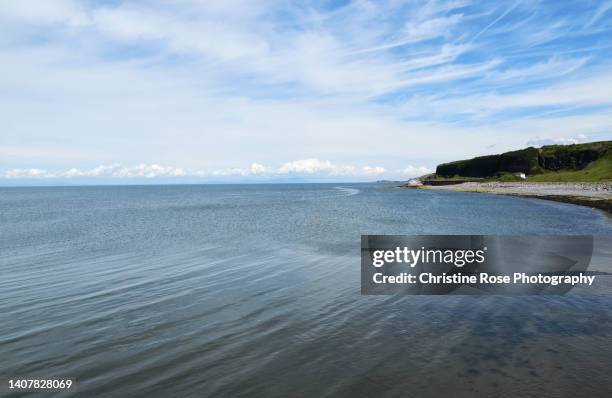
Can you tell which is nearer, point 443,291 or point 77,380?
point 77,380

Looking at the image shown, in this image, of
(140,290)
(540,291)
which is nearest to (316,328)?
(140,290)

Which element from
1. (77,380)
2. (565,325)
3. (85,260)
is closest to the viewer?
(77,380)

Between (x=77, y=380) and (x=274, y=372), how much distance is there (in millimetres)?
5644

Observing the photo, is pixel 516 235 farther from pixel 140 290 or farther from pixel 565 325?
pixel 140 290

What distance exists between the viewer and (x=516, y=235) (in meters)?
39.9

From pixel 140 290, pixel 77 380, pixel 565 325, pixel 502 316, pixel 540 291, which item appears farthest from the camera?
pixel 140 290

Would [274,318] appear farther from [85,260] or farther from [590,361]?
[85,260]

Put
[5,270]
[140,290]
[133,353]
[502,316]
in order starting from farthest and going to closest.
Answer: [5,270]
[140,290]
[502,316]
[133,353]

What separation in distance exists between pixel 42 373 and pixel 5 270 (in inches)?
767

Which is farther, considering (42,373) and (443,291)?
(443,291)

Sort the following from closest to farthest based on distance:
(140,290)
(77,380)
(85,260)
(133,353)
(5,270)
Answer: (77,380) → (133,353) → (140,290) → (5,270) → (85,260)

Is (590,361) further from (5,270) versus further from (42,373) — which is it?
(5,270)

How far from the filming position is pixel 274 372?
11.2 metres

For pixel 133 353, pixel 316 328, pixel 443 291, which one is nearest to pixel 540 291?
pixel 443 291
